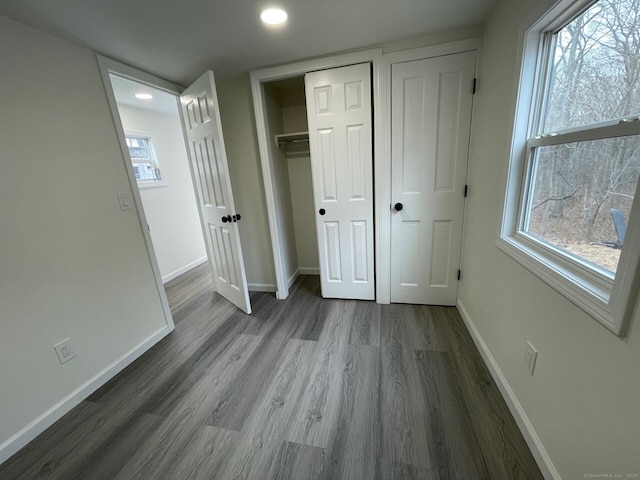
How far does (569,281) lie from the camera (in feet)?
3.12

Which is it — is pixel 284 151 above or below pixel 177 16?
below

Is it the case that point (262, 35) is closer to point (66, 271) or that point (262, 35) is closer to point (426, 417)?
point (66, 271)

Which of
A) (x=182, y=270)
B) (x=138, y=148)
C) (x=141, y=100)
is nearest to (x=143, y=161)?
(x=138, y=148)

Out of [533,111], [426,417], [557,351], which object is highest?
[533,111]

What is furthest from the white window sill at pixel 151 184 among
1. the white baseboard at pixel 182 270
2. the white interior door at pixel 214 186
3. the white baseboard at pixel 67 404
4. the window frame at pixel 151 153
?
the white baseboard at pixel 67 404

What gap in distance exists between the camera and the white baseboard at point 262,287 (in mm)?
2883

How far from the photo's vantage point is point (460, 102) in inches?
73.8

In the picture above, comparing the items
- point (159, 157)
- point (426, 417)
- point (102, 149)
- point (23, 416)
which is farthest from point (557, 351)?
point (159, 157)

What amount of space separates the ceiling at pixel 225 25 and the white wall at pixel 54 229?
0.67 ft

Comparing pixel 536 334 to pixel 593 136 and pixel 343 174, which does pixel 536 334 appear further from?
pixel 343 174

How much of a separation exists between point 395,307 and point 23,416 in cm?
254

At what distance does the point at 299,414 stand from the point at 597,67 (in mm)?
2046

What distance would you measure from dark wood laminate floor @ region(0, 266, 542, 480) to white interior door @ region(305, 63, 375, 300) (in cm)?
52

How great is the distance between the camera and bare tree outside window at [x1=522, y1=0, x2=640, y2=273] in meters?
0.83
